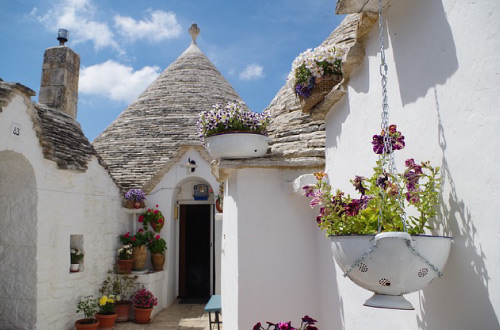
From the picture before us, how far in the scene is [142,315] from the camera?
739 centimetres

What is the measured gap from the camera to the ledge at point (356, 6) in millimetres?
2111

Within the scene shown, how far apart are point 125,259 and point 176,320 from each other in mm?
1636

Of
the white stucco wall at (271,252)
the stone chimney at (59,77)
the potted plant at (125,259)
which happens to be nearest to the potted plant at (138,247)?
the potted plant at (125,259)

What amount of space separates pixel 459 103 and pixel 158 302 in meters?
8.04

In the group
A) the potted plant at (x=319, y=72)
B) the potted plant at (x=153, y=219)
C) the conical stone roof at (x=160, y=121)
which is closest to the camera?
the potted plant at (x=319, y=72)

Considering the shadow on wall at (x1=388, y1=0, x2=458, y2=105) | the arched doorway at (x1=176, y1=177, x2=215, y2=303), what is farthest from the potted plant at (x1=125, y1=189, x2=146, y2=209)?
the shadow on wall at (x1=388, y1=0, x2=458, y2=105)

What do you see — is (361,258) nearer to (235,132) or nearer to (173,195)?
(235,132)

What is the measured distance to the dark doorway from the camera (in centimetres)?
1000

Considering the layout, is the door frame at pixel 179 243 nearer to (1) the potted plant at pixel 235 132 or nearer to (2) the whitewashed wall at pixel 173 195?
(2) the whitewashed wall at pixel 173 195

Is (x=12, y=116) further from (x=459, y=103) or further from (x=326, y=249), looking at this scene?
(x=459, y=103)

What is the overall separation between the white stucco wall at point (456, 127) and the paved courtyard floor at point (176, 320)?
5577 mm

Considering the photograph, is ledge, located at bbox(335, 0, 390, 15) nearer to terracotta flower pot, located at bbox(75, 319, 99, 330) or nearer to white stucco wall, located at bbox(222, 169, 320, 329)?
white stucco wall, located at bbox(222, 169, 320, 329)

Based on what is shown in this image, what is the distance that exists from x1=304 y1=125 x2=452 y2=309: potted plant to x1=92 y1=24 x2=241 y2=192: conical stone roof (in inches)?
302

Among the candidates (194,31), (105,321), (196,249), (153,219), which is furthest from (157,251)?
(194,31)
